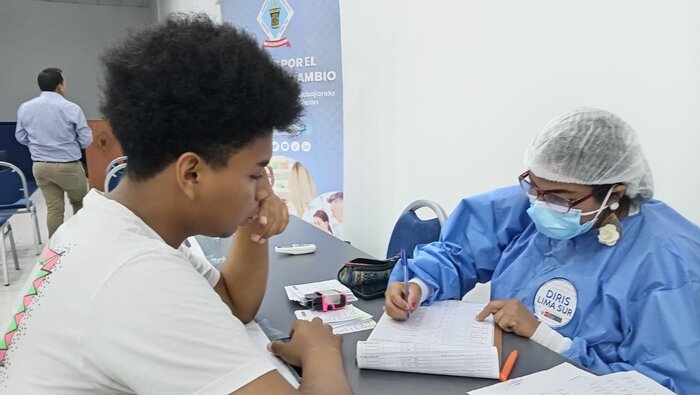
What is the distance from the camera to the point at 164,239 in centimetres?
84

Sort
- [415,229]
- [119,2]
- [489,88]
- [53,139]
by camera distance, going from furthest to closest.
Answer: [119,2] → [53,139] → [489,88] → [415,229]

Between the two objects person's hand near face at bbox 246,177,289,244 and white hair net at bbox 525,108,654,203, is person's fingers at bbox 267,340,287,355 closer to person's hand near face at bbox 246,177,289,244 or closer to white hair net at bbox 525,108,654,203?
person's hand near face at bbox 246,177,289,244

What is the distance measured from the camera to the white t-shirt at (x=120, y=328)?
623mm

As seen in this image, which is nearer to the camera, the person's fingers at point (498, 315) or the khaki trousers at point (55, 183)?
the person's fingers at point (498, 315)

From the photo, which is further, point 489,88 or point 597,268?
point 489,88

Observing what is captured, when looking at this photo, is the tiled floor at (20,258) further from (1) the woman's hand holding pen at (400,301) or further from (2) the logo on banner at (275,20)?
(2) the logo on banner at (275,20)

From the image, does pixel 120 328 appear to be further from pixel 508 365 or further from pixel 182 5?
pixel 182 5

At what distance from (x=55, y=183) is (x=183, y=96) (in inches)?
170

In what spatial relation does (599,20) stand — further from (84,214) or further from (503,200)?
(84,214)

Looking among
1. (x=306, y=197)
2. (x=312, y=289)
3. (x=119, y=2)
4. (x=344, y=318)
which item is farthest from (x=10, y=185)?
(x=119, y=2)

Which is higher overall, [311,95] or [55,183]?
[311,95]

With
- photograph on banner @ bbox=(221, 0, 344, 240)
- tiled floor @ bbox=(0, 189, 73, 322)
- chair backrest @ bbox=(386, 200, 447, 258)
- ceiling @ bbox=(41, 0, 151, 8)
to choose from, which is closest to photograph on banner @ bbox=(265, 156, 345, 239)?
photograph on banner @ bbox=(221, 0, 344, 240)

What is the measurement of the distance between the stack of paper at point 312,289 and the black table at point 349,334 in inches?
0.7

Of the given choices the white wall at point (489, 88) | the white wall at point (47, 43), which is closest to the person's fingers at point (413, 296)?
the white wall at point (489, 88)
